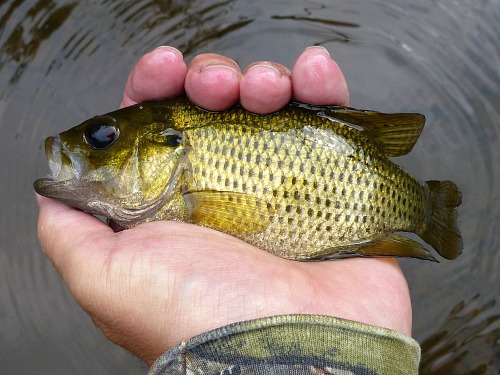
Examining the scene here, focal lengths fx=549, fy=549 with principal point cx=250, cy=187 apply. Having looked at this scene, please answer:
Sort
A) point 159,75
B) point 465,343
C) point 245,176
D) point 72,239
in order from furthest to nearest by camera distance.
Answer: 1. point 465,343
2. point 159,75
3. point 245,176
4. point 72,239

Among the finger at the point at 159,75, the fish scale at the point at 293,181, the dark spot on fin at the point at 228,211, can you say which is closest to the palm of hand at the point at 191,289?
the dark spot on fin at the point at 228,211

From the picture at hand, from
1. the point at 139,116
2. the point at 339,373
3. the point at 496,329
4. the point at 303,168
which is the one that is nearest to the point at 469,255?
the point at 496,329

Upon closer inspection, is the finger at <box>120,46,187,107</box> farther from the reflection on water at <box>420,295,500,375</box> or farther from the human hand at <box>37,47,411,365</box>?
the reflection on water at <box>420,295,500,375</box>

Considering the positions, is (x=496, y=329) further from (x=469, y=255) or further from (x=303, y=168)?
(x=303, y=168)

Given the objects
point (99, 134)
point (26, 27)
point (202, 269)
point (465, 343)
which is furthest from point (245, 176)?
point (26, 27)

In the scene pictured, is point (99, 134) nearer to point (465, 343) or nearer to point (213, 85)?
point (213, 85)

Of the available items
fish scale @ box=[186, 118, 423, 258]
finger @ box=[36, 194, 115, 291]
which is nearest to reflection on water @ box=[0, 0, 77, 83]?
finger @ box=[36, 194, 115, 291]

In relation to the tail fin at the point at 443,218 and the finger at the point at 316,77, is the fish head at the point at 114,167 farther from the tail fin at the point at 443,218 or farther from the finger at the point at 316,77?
the tail fin at the point at 443,218
